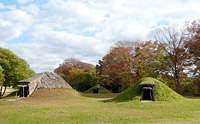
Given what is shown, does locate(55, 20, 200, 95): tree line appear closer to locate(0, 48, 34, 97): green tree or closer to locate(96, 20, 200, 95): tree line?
locate(96, 20, 200, 95): tree line

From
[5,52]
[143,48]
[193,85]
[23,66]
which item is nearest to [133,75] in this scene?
[143,48]

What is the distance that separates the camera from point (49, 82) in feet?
110

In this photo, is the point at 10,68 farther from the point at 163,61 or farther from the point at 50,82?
the point at 163,61

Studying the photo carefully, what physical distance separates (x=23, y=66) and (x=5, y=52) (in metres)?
4.41

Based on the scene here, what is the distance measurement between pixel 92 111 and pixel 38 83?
20.3 m

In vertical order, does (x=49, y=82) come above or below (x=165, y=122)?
above

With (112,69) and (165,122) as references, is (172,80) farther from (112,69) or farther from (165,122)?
(165,122)

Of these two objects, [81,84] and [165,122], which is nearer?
[165,122]

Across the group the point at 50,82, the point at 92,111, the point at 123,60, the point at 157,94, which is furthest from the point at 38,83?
the point at 157,94

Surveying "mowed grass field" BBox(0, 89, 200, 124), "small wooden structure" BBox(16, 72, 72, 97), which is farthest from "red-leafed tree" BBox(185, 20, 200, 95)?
"small wooden structure" BBox(16, 72, 72, 97)

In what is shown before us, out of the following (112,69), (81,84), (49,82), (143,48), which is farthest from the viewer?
(81,84)

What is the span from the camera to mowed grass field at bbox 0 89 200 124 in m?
11.3

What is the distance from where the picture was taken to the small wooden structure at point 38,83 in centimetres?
2956

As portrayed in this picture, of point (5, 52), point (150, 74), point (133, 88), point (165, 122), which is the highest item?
point (5, 52)
